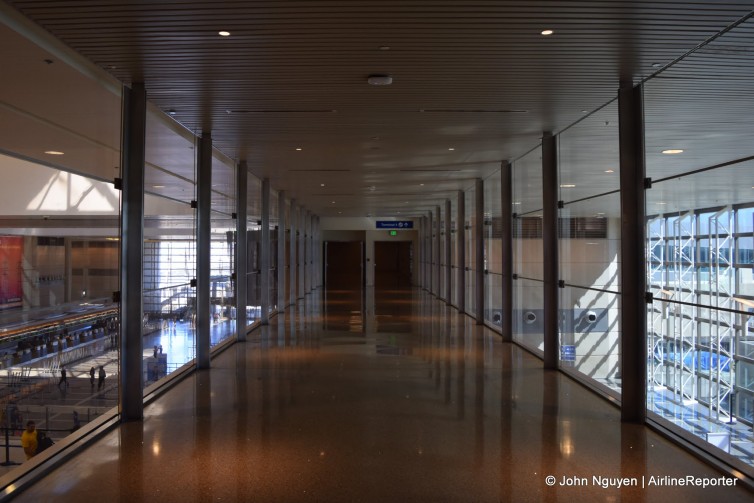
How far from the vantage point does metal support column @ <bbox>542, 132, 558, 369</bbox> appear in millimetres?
9172

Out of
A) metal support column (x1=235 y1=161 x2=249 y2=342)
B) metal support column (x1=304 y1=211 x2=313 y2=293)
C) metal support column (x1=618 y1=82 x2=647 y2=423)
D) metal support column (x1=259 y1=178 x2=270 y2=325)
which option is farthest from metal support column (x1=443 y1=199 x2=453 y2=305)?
metal support column (x1=618 y1=82 x2=647 y2=423)

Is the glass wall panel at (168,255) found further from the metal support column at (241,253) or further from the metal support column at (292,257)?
the metal support column at (292,257)

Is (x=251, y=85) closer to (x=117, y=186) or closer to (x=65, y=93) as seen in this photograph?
(x=117, y=186)

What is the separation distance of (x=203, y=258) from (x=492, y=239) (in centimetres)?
1244

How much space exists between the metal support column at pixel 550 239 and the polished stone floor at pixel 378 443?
66 cm

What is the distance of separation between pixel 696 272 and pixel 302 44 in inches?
574

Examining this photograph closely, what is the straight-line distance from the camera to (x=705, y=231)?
53.0 feet

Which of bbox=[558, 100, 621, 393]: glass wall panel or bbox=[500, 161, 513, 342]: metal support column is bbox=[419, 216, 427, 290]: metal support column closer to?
bbox=[558, 100, 621, 393]: glass wall panel

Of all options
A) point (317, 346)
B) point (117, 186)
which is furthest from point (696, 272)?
point (117, 186)

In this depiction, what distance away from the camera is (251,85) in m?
6.39

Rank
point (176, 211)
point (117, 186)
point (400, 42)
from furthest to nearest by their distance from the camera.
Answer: point (176, 211), point (117, 186), point (400, 42)

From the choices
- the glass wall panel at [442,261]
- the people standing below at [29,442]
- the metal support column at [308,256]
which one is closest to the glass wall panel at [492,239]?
the glass wall panel at [442,261]

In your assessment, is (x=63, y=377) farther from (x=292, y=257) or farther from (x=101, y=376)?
(x=292, y=257)

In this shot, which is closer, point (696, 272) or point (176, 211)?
point (176, 211)
